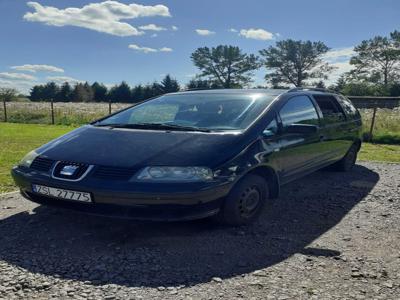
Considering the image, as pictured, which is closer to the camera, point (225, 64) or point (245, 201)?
point (245, 201)

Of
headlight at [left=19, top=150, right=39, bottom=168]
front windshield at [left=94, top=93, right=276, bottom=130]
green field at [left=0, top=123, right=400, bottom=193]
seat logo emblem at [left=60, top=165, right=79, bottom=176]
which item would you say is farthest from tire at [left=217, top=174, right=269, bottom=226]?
green field at [left=0, top=123, right=400, bottom=193]

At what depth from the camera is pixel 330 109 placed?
228 inches

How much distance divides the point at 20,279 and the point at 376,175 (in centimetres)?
588

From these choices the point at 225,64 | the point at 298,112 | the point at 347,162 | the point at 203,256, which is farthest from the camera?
the point at 225,64

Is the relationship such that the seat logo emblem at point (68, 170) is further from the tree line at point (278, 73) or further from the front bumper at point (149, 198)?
the tree line at point (278, 73)

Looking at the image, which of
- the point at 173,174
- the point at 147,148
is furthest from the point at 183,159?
the point at 147,148

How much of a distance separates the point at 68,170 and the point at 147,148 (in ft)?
2.39

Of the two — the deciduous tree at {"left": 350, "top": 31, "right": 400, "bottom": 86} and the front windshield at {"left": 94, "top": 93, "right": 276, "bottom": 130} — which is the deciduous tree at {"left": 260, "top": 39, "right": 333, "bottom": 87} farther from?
the front windshield at {"left": 94, "top": 93, "right": 276, "bottom": 130}

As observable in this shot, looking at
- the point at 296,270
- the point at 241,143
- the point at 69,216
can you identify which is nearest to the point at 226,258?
the point at 296,270

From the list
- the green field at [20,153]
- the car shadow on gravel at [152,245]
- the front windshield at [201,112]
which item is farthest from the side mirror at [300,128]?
the green field at [20,153]

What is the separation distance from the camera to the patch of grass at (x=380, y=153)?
28.7ft

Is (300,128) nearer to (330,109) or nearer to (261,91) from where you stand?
(261,91)

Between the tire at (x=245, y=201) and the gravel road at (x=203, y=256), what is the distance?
0.12 m

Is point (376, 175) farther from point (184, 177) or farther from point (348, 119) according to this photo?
point (184, 177)
